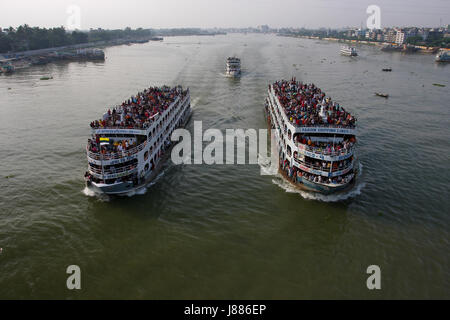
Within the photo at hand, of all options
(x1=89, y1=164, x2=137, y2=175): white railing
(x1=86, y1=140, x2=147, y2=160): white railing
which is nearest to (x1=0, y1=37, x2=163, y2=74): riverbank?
(x1=89, y1=164, x2=137, y2=175): white railing

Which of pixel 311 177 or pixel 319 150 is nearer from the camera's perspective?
pixel 319 150

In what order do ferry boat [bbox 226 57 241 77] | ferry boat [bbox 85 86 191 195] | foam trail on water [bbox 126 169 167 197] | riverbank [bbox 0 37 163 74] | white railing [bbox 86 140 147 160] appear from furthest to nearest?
1. riverbank [bbox 0 37 163 74]
2. ferry boat [bbox 226 57 241 77]
3. foam trail on water [bbox 126 169 167 197]
4. ferry boat [bbox 85 86 191 195]
5. white railing [bbox 86 140 147 160]

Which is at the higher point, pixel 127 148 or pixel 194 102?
pixel 194 102

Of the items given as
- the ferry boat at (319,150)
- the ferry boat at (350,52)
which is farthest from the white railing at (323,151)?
the ferry boat at (350,52)

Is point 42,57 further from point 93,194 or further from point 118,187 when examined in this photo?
point 118,187

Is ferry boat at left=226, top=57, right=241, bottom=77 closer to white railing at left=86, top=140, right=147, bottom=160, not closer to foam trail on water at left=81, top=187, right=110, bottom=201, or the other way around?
white railing at left=86, top=140, right=147, bottom=160

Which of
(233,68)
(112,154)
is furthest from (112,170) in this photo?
(233,68)

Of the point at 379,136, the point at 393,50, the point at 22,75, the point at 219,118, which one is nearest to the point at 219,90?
the point at 219,118
